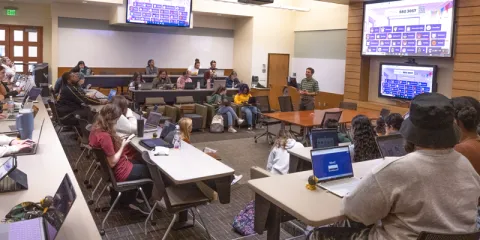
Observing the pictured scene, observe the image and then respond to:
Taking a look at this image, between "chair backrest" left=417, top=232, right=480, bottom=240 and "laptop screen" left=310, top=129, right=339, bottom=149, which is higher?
"laptop screen" left=310, top=129, right=339, bottom=149

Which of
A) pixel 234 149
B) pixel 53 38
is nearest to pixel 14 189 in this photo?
pixel 234 149

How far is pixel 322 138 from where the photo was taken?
381 cm

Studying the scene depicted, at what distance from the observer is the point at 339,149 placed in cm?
284

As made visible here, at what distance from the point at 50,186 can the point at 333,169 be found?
182 cm

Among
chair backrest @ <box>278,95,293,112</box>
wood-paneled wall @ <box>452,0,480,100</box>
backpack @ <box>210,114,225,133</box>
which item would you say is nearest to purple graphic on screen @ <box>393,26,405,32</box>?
wood-paneled wall @ <box>452,0,480,100</box>

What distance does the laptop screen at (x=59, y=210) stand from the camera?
1699 mm

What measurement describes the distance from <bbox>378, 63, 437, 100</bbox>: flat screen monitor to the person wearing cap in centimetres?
694

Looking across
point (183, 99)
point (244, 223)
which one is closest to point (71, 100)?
point (183, 99)

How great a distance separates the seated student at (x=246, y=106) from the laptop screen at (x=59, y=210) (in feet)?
24.8

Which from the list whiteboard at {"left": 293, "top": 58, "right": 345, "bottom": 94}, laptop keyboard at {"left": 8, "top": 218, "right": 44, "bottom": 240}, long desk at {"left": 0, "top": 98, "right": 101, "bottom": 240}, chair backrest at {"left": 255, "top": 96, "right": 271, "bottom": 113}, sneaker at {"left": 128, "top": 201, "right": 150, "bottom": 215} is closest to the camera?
laptop keyboard at {"left": 8, "top": 218, "right": 44, "bottom": 240}

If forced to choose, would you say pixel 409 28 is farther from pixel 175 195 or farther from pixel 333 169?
pixel 175 195

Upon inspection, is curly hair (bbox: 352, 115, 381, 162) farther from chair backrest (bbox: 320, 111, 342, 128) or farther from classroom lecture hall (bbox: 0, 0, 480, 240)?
chair backrest (bbox: 320, 111, 342, 128)

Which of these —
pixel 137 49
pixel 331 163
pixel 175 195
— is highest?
pixel 137 49

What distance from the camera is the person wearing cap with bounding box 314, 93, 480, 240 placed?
1796mm
